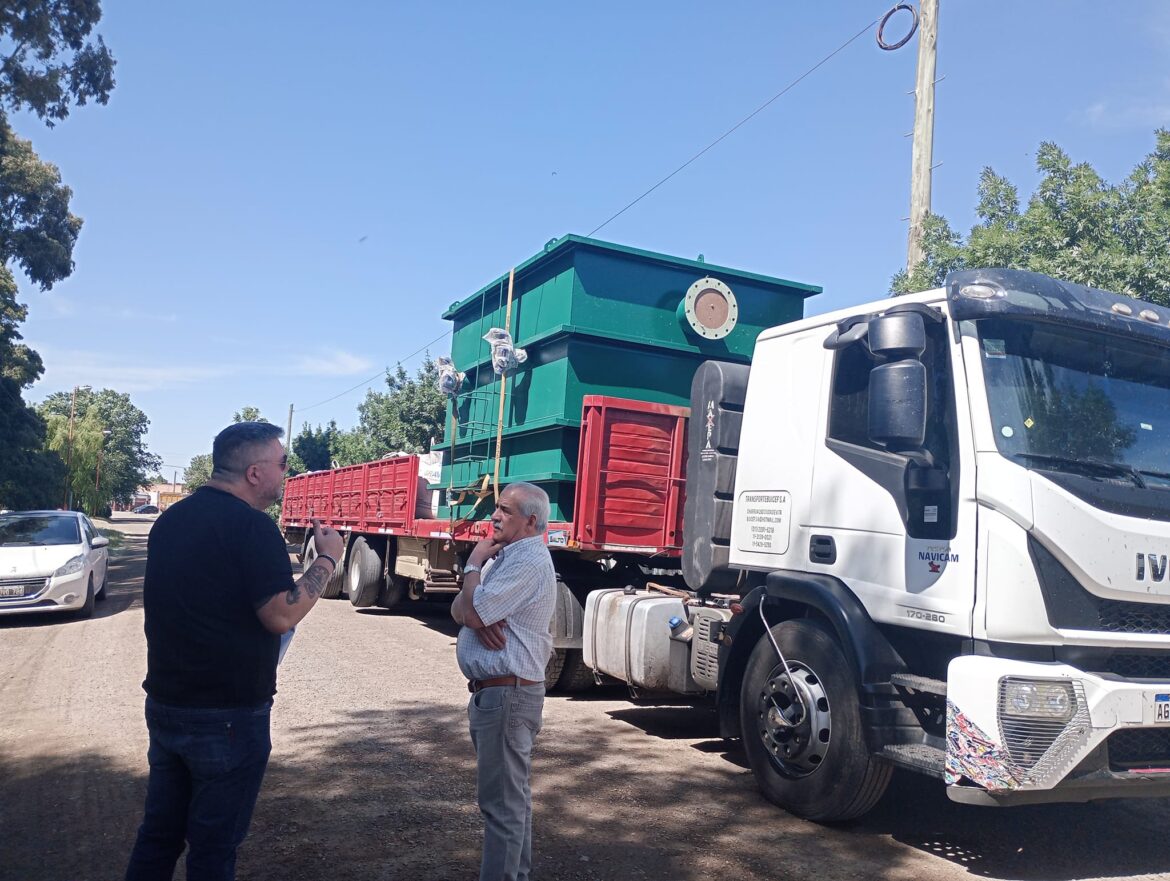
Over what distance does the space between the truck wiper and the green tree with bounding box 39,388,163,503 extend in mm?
53757

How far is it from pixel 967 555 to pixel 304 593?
110 inches

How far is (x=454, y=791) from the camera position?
202 inches

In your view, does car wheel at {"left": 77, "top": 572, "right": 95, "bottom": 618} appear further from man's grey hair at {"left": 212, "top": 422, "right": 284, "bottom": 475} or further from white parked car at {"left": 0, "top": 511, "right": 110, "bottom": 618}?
man's grey hair at {"left": 212, "top": 422, "right": 284, "bottom": 475}

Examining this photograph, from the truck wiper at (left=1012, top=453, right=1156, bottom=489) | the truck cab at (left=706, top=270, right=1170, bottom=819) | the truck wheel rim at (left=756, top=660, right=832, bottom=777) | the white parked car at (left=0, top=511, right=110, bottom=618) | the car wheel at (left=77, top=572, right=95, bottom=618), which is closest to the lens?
the truck cab at (left=706, top=270, right=1170, bottom=819)

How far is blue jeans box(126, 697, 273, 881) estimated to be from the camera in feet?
8.87

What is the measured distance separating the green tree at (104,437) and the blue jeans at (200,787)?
53220 mm

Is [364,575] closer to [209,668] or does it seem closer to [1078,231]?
[1078,231]

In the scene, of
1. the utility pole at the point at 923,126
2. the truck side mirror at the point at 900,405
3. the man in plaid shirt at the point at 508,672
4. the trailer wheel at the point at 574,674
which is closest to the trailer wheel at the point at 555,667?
the trailer wheel at the point at 574,674

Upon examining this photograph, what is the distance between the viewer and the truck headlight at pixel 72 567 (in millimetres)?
11289

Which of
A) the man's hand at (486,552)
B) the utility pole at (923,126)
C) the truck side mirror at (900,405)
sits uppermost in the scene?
the utility pole at (923,126)

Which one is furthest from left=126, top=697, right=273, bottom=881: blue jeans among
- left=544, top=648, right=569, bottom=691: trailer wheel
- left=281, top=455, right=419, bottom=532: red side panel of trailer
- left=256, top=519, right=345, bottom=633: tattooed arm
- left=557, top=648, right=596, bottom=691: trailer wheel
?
left=281, top=455, right=419, bottom=532: red side panel of trailer

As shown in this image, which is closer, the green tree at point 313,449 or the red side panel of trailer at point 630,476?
the red side panel of trailer at point 630,476

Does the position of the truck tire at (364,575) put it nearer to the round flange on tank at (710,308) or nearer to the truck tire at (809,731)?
the round flange on tank at (710,308)

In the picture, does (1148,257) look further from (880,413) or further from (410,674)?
(410,674)
